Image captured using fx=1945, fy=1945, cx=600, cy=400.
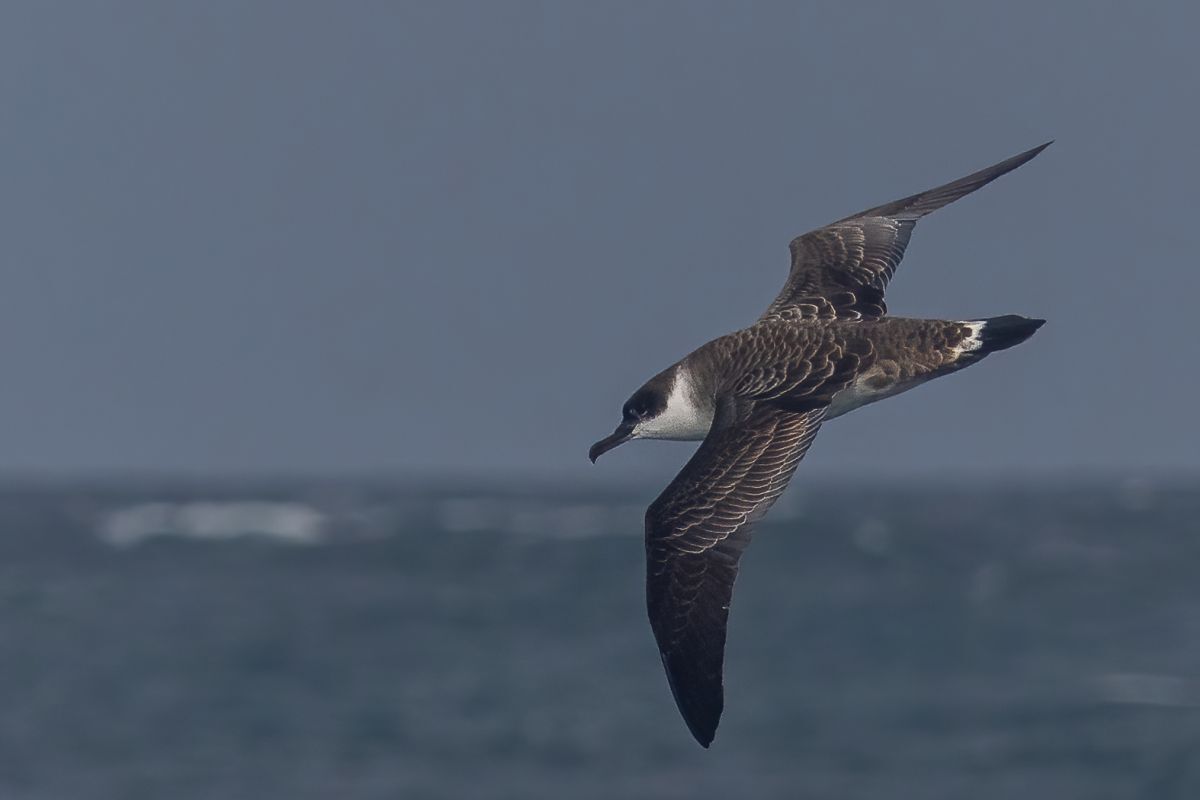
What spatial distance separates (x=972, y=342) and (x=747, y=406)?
4.58ft

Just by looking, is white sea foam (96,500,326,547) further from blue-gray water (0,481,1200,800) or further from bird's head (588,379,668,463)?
bird's head (588,379,668,463)

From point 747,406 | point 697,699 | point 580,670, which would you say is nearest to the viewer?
point 697,699

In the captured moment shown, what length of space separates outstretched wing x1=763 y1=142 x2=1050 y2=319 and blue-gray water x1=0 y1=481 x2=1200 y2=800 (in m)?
20.4

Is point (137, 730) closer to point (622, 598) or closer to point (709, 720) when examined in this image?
point (622, 598)

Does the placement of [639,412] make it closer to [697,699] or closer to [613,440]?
[613,440]

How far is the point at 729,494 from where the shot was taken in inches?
395

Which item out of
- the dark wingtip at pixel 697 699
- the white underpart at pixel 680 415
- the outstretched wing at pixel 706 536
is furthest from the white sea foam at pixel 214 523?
the dark wingtip at pixel 697 699

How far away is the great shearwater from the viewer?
32.6 ft

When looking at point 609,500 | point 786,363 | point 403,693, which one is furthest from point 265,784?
point 609,500

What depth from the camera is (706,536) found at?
10016mm

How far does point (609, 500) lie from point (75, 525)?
1606 inches

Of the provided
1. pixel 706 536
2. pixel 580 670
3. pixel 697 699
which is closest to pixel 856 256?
pixel 706 536

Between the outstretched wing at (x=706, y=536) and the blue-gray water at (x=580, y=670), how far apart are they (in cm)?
2265

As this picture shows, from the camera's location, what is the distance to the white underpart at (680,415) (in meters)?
10.9
